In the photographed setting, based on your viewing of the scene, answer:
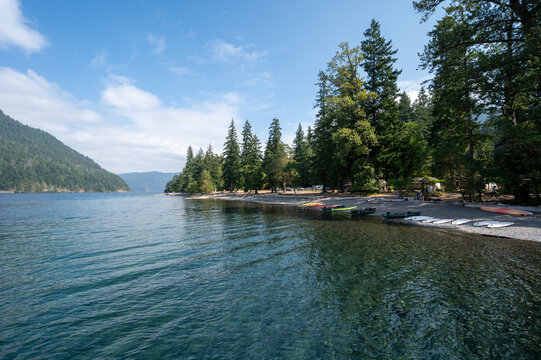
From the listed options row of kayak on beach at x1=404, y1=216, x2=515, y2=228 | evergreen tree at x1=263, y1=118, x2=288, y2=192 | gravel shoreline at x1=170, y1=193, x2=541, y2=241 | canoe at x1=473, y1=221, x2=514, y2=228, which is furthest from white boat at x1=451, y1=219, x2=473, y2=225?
evergreen tree at x1=263, y1=118, x2=288, y2=192

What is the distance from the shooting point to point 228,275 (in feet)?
30.5

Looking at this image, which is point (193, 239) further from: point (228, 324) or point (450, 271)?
point (450, 271)

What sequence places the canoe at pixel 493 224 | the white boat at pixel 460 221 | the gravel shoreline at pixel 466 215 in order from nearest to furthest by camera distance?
the gravel shoreline at pixel 466 215 < the canoe at pixel 493 224 < the white boat at pixel 460 221

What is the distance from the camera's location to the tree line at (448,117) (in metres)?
19.1

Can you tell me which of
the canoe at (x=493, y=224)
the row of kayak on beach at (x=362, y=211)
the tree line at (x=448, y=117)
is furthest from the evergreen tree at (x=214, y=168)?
the canoe at (x=493, y=224)

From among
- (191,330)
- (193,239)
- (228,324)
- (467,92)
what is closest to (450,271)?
(228,324)

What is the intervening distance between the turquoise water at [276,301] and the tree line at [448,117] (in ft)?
42.8

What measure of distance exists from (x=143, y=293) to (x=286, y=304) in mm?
5076

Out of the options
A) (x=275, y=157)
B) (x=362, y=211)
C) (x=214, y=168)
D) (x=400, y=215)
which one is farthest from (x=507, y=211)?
(x=214, y=168)

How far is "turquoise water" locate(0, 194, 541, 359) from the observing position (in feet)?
16.7

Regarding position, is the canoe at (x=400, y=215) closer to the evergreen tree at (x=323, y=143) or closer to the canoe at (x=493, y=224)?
the canoe at (x=493, y=224)

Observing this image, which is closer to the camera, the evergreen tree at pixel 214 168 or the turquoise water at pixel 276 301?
the turquoise water at pixel 276 301

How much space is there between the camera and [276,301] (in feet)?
23.1

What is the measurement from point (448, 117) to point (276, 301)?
3924cm
